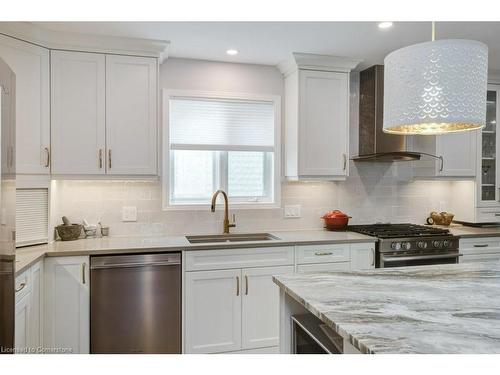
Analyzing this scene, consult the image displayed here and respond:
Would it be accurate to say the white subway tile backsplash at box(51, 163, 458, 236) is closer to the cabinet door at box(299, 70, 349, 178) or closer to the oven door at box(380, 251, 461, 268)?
the cabinet door at box(299, 70, 349, 178)

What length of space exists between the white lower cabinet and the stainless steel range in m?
2.54

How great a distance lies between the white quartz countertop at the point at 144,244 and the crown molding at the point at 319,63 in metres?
1.48

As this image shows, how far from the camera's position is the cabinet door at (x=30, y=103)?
2531 mm

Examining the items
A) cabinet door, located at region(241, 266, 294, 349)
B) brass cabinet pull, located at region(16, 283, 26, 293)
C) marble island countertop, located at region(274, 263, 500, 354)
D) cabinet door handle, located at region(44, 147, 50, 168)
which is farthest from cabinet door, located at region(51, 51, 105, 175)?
marble island countertop, located at region(274, 263, 500, 354)

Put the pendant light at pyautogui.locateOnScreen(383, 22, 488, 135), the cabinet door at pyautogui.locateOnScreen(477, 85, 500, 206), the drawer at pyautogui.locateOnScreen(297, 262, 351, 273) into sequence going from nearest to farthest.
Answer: the pendant light at pyautogui.locateOnScreen(383, 22, 488, 135)
the drawer at pyautogui.locateOnScreen(297, 262, 351, 273)
the cabinet door at pyautogui.locateOnScreen(477, 85, 500, 206)

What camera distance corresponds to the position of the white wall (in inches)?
125

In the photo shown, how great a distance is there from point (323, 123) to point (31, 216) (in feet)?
8.06

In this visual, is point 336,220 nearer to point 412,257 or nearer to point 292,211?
point 292,211

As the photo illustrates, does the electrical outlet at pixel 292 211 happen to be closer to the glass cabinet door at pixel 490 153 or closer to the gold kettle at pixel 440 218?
the gold kettle at pixel 440 218

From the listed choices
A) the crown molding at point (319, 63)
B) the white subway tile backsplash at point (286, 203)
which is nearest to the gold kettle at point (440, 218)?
the white subway tile backsplash at point (286, 203)

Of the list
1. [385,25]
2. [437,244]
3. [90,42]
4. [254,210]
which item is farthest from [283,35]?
[437,244]
